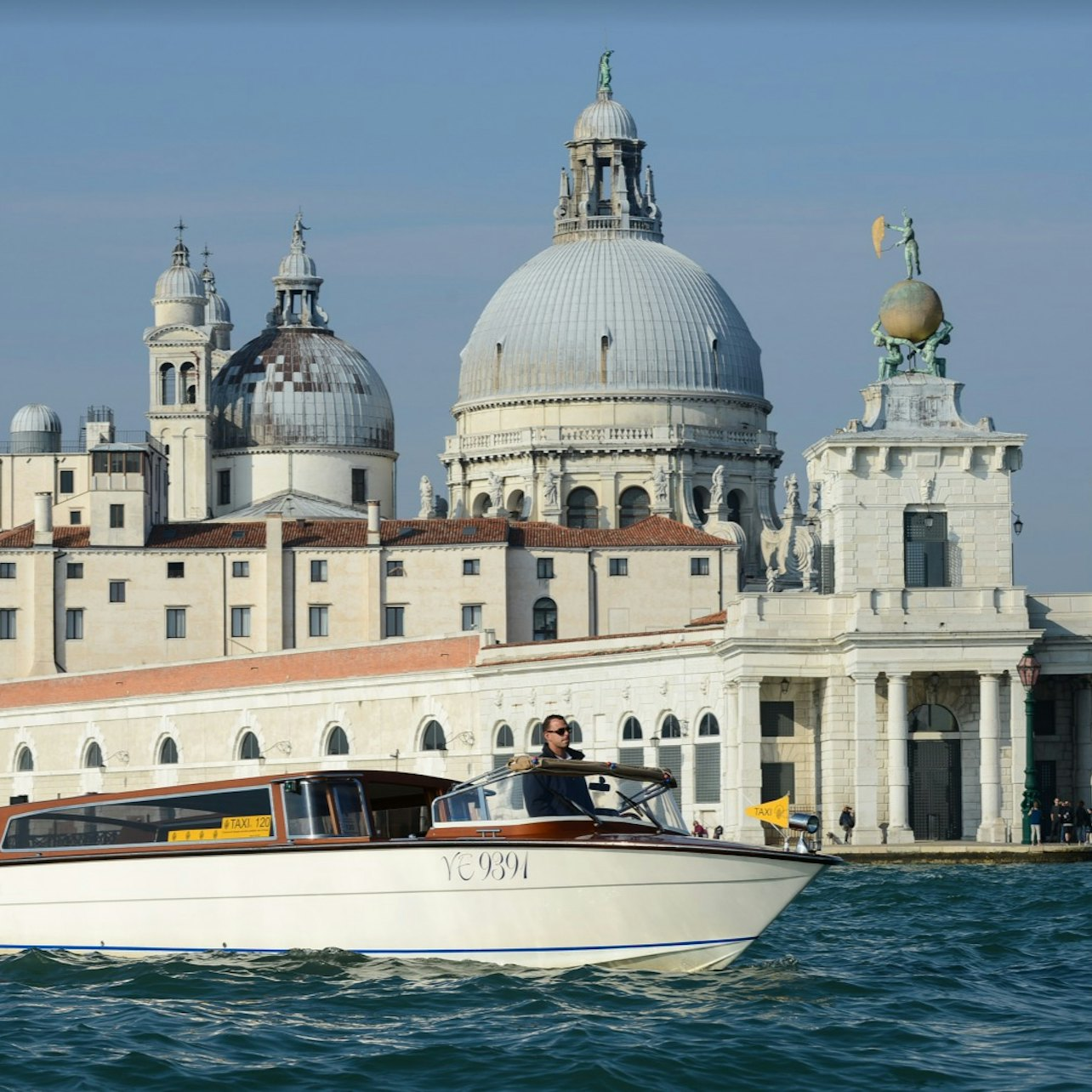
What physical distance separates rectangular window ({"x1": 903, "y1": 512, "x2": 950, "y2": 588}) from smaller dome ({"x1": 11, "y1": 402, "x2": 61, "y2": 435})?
55003 millimetres

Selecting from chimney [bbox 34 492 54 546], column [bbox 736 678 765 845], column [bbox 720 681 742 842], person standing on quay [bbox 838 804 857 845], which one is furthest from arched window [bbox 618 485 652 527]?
person standing on quay [bbox 838 804 857 845]

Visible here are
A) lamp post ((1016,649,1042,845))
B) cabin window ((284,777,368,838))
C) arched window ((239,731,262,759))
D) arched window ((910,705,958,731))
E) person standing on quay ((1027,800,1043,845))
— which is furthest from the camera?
arched window ((239,731,262,759))

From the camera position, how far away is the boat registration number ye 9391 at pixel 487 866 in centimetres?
2356

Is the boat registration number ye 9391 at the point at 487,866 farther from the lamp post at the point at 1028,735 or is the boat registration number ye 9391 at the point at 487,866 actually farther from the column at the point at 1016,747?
the column at the point at 1016,747

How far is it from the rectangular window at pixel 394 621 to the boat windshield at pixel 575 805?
5213cm

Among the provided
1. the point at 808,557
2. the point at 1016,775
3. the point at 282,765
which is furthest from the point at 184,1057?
the point at 808,557

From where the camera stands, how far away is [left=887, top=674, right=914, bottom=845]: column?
157 feet

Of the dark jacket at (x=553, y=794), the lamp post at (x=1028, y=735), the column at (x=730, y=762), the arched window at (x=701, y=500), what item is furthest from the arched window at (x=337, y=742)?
the dark jacket at (x=553, y=794)

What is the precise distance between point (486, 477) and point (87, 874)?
69.1 metres

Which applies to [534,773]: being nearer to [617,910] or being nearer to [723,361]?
[617,910]

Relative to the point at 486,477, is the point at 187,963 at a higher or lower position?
lower

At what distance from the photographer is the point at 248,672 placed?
65.1m

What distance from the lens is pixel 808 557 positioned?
80625mm

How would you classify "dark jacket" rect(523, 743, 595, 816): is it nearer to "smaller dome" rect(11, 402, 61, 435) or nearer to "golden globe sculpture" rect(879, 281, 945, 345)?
"golden globe sculpture" rect(879, 281, 945, 345)
